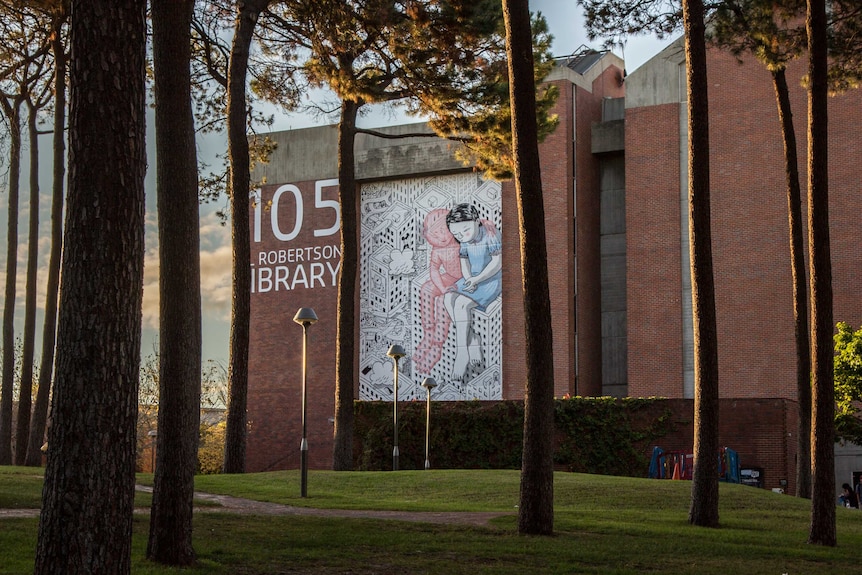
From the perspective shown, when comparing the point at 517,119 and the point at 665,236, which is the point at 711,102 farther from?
the point at 517,119

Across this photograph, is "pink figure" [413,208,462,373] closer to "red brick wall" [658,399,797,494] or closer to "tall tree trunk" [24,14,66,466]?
"red brick wall" [658,399,797,494]

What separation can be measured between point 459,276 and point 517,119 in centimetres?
2849

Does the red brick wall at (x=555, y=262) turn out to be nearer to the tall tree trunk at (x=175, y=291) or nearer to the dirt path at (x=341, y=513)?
the dirt path at (x=341, y=513)

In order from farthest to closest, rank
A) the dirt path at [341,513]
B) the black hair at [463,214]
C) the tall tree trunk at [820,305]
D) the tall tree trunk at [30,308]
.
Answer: the black hair at [463,214] < the tall tree trunk at [30,308] < the dirt path at [341,513] < the tall tree trunk at [820,305]

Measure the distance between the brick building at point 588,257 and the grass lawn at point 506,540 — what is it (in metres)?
14.3

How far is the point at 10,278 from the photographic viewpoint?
27234 millimetres

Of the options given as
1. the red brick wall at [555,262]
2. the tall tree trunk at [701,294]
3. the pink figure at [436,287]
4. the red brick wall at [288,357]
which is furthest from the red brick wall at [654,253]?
the tall tree trunk at [701,294]

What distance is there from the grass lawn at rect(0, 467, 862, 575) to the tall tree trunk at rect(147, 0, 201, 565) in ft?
1.24

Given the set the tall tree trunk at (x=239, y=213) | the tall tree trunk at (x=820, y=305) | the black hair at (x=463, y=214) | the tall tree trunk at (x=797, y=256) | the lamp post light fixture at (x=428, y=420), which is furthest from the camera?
the black hair at (x=463, y=214)

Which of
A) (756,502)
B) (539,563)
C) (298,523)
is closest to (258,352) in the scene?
(756,502)

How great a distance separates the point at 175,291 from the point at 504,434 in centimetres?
2177

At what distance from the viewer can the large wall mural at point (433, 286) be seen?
39.2 meters

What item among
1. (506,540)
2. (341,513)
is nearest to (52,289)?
(341,513)

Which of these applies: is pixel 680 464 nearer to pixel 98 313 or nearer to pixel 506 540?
pixel 506 540
